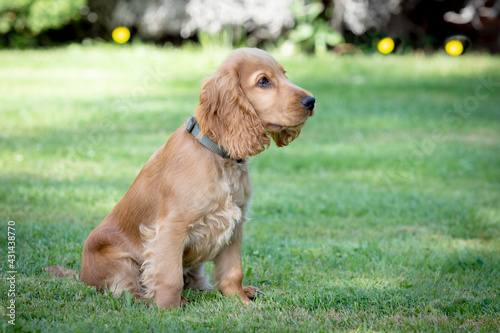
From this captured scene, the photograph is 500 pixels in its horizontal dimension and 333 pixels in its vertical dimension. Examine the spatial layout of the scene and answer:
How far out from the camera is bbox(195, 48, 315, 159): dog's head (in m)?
3.65

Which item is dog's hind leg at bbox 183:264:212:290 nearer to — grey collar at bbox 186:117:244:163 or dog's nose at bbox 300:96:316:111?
grey collar at bbox 186:117:244:163

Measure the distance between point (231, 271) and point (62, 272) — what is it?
1201 mm

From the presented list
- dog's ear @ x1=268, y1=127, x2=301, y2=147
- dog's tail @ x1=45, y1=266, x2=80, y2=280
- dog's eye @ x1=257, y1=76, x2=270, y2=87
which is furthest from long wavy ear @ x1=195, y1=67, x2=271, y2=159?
dog's tail @ x1=45, y1=266, x2=80, y2=280

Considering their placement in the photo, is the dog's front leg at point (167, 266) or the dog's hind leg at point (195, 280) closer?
the dog's front leg at point (167, 266)

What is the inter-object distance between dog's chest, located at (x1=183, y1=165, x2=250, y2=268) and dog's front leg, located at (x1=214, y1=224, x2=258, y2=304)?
0.12 meters

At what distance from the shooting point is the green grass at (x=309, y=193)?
361 cm

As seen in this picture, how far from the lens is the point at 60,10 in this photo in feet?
53.1

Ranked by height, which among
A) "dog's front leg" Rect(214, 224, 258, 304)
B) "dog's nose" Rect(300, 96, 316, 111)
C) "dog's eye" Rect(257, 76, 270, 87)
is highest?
"dog's eye" Rect(257, 76, 270, 87)

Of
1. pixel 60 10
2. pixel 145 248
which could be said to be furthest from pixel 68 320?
pixel 60 10

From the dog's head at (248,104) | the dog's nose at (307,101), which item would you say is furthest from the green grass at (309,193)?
the dog's nose at (307,101)

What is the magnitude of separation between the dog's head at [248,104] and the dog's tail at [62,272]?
4.64ft

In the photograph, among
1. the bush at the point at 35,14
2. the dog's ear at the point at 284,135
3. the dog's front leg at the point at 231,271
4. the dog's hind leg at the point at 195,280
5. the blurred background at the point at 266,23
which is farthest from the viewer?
the blurred background at the point at 266,23

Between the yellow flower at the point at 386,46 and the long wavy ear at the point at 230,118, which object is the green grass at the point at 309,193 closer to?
the long wavy ear at the point at 230,118

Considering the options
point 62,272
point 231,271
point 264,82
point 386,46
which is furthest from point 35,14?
point 231,271
